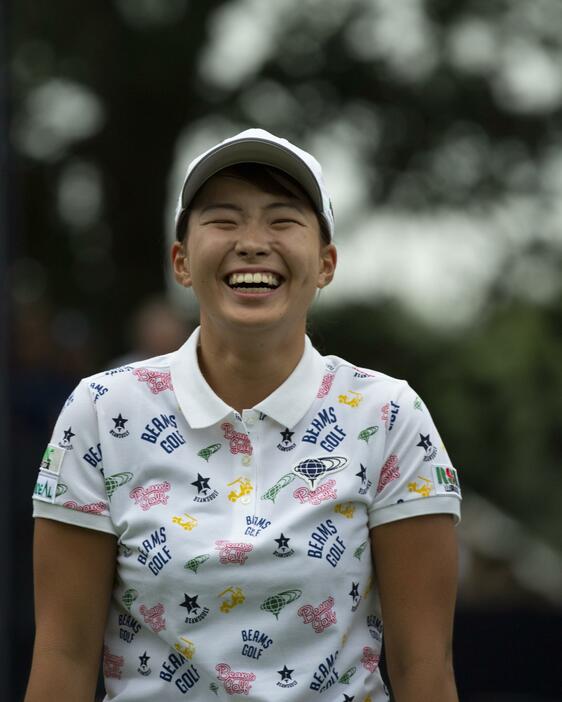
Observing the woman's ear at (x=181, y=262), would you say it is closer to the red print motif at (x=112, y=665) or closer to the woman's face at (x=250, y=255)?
the woman's face at (x=250, y=255)

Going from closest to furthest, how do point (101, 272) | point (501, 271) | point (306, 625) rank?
point (306, 625)
point (501, 271)
point (101, 272)

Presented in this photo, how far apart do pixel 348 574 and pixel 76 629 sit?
48 centimetres

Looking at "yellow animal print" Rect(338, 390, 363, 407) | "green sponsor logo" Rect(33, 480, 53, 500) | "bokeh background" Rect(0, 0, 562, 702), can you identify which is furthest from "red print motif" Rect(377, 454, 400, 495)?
"bokeh background" Rect(0, 0, 562, 702)

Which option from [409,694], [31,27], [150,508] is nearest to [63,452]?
[150,508]

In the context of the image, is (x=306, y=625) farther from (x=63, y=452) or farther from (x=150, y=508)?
(x=63, y=452)

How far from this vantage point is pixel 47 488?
246 centimetres

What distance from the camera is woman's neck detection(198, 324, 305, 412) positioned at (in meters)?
2.58

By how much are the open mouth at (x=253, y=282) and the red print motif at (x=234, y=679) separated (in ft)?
2.13

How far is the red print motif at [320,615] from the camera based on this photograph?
7.77 ft

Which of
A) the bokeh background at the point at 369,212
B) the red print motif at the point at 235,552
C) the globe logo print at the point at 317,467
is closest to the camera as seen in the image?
the red print motif at the point at 235,552

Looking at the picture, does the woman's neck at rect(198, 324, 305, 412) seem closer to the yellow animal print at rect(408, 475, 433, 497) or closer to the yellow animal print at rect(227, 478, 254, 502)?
the yellow animal print at rect(227, 478, 254, 502)

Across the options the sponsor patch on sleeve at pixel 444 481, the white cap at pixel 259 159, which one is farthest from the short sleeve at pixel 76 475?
the sponsor patch on sleeve at pixel 444 481

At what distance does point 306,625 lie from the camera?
7.77ft

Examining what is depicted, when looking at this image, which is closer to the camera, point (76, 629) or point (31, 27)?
point (76, 629)
